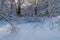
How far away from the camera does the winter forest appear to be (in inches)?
148

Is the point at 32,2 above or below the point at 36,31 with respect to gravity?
above

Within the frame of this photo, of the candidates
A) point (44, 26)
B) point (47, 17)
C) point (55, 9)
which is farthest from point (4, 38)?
point (55, 9)

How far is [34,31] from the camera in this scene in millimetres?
4012

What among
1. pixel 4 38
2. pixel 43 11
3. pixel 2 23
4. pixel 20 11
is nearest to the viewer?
pixel 4 38

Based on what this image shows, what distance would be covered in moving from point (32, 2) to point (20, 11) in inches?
18.1

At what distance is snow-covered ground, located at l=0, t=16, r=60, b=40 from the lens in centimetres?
371

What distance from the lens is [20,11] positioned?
5.45 meters

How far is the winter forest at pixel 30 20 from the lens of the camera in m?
3.76

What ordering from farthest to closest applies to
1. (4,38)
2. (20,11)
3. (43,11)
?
(20,11)
(43,11)
(4,38)

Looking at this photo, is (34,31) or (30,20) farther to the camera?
(30,20)

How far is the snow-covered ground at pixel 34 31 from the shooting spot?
3.71 metres

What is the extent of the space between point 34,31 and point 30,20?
2.55ft

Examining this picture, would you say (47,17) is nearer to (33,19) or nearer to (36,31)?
(33,19)

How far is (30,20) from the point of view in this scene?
475cm
